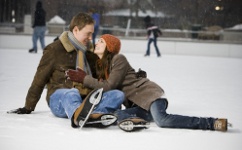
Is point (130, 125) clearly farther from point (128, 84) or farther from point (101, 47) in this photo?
point (101, 47)

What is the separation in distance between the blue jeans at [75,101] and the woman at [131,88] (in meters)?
0.08

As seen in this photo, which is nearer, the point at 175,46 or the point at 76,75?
the point at 76,75

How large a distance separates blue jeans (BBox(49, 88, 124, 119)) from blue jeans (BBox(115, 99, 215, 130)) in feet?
0.30

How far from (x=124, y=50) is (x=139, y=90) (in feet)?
56.7

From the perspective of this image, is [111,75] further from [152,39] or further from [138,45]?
[138,45]

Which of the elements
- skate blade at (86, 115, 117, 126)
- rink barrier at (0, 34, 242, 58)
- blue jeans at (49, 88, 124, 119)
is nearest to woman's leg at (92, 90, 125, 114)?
blue jeans at (49, 88, 124, 119)

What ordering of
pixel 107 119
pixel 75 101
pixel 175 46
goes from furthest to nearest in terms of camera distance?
pixel 175 46
pixel 75 101
pixel 107 119

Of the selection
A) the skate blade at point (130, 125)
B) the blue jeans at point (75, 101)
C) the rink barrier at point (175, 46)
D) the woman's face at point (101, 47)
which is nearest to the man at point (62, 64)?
the blue jeans at point (75, 101)

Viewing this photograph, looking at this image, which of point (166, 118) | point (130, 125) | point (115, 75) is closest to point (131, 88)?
point (115, 75)

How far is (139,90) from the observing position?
14.8ft

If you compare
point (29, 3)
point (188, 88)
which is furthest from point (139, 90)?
point (29, 3)

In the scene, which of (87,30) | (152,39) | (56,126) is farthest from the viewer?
(152,39)

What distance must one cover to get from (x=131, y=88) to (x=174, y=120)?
0.47 meters

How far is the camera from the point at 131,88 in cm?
454
